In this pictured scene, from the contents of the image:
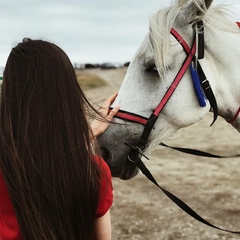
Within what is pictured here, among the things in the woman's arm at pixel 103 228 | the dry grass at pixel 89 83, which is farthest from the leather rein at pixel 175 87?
the dry grass at pixel 89 83

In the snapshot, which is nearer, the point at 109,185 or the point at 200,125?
the point at 109,185

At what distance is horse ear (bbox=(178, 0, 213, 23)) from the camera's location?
2691mm

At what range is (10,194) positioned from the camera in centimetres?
167

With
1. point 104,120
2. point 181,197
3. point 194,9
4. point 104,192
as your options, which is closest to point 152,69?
point 194,9

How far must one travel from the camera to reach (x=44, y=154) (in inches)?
65.9

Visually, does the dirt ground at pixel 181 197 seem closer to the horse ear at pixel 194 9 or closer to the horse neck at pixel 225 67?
the horse neck at pixel 225 67

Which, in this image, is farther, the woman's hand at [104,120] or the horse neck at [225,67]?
the horse neck at [225,67]

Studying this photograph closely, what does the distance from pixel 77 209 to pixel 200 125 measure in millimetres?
15579

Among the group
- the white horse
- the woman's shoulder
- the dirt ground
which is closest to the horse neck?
the white horse

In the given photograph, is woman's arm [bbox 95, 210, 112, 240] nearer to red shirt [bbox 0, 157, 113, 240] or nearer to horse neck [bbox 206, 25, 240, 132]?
red shirt [bbox 0, 157, 113, 240]

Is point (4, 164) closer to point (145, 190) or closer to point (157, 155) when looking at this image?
point (145, 190)

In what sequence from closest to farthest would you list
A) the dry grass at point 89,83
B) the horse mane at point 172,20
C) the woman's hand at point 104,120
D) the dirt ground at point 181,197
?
the woman's hand at point 104,120 → the horse mane at point 172,20 → the dirt ground at point 181,197 → the dry grass at point 89,83

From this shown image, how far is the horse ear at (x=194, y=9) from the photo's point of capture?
2.69 m

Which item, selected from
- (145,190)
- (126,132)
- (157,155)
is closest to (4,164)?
(126,132)
